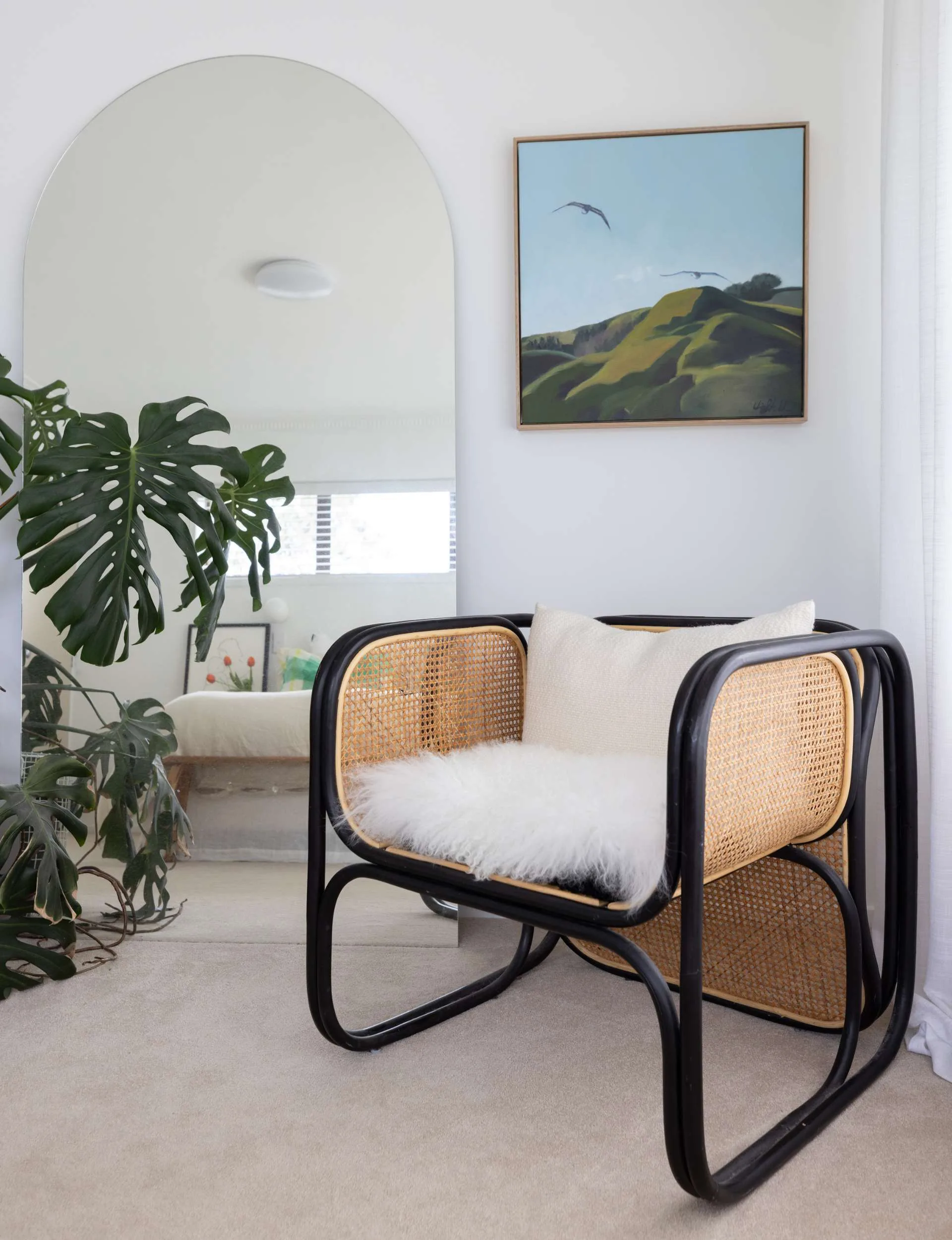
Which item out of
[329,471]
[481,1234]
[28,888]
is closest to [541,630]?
[329,471]

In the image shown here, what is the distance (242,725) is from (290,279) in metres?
0.99

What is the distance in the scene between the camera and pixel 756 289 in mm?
2039

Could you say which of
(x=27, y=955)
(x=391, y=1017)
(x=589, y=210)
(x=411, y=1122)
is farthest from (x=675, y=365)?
(x=27, y=955)

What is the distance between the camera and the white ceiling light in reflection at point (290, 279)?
215cm

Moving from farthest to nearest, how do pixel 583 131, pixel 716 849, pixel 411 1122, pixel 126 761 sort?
pixel 583 131, pixel 126 761, pixel 411 1122, pixel 716 849

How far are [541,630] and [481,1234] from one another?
90 centimetres

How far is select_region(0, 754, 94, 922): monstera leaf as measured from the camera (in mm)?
1704

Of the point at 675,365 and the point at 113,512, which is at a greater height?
the point at 675,365

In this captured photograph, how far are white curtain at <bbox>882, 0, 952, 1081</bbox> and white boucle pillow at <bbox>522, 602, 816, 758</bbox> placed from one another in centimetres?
29

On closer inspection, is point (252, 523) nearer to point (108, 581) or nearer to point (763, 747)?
point (108, 581)

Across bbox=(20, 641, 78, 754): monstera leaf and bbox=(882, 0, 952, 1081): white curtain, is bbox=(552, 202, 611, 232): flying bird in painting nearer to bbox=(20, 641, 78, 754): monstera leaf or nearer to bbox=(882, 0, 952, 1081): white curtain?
bbox=(882, 0, 952, 1081): white curtain

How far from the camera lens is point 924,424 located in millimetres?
1638
